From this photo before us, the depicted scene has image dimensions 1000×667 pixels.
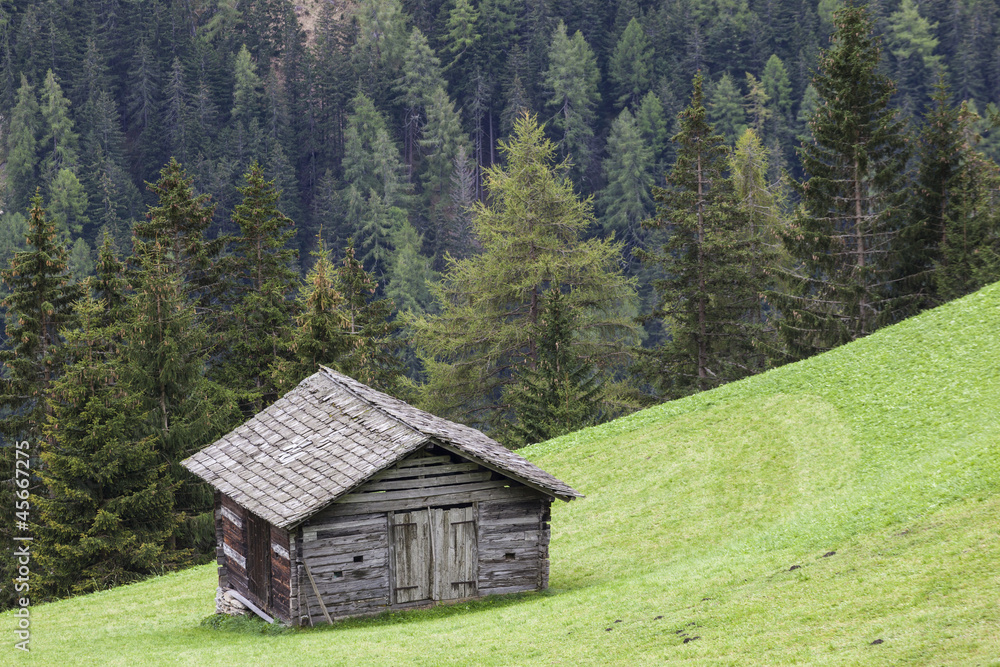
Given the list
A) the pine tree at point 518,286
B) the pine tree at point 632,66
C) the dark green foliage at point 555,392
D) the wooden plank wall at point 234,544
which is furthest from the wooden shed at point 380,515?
the pine tree at point 632,66

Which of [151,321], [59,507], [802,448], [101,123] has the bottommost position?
[59,507]

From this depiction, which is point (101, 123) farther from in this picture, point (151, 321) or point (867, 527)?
point (867, 527)

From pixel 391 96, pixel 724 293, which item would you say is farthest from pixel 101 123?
pixel 724 293

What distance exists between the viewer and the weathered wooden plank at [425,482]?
23953 mm

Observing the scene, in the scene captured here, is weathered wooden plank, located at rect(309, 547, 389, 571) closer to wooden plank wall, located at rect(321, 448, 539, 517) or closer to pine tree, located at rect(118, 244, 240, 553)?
wooden plank wall, located at rect(321, 448, 539, 517)

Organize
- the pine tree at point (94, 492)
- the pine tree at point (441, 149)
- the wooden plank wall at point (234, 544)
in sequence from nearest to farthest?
the wooden plank wall at point (234, 544) → the pine tree at point (94, 492) → the pine tree at point (441, 149)

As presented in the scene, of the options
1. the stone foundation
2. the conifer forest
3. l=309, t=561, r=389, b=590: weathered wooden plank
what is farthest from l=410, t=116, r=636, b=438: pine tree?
l=309, t=561, r=389, b=590: weathered wooden plank

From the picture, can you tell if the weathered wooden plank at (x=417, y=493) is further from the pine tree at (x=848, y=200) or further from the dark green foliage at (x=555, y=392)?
the pine tree at (x=848, y=200)

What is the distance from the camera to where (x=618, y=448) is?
38.2 m

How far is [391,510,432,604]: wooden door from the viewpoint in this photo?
79.8ft

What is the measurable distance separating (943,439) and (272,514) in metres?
17.3

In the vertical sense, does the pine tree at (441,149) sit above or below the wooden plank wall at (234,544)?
above

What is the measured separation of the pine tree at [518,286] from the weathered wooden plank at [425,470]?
3813cm

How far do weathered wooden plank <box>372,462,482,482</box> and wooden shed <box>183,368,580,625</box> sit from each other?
26 mm
